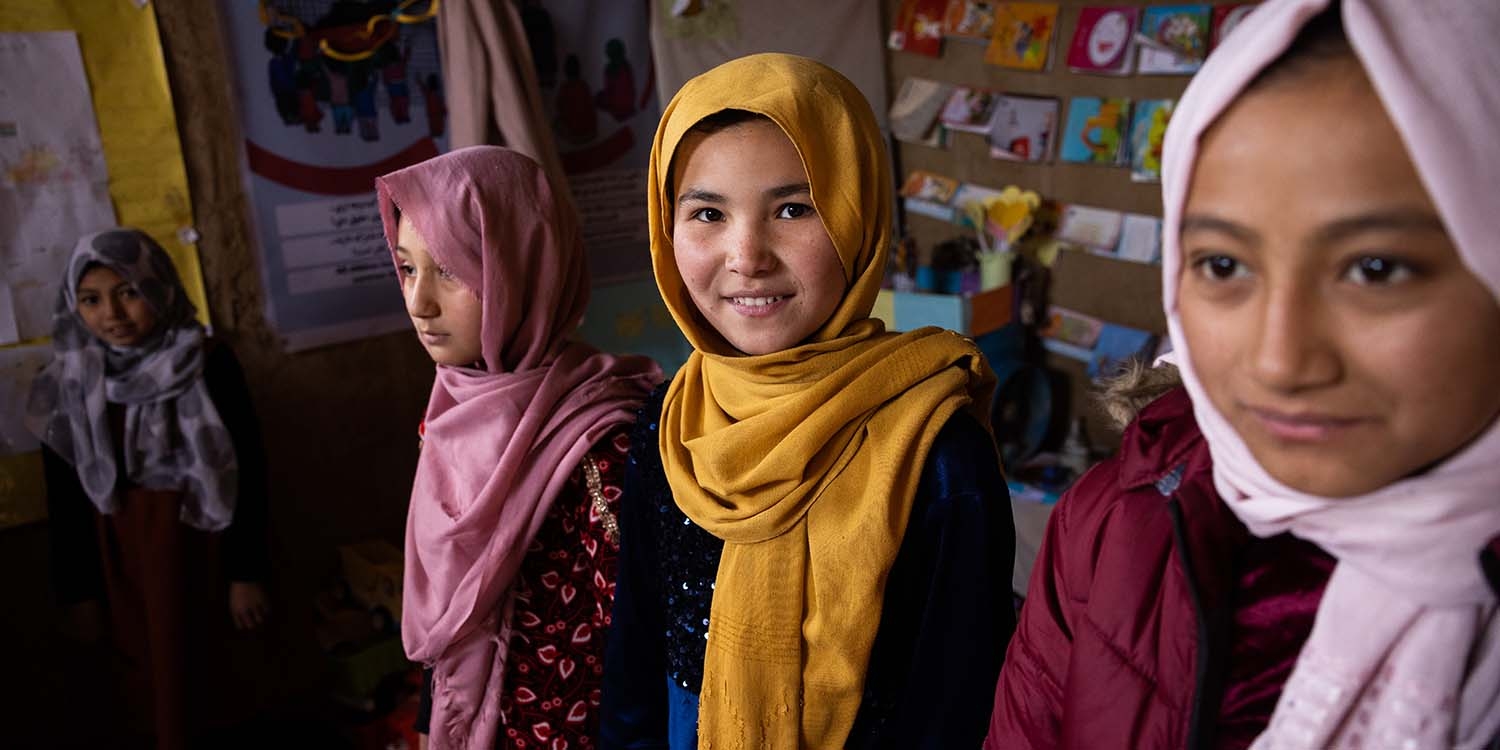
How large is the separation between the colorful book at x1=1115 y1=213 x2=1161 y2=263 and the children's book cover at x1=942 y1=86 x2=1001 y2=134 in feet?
1.88

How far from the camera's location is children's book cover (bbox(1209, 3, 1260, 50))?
2.41 meters

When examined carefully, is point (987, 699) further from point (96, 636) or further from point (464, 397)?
point (96, 636)

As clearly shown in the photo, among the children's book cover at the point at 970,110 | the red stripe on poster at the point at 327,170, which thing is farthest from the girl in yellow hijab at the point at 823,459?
the children's book cover at the point at 970,110

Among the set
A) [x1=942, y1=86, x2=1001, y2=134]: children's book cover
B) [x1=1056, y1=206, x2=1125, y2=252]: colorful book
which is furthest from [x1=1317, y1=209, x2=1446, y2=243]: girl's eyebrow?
[x1=942, y1=86, x2=1001, y2=134]: children's book cover

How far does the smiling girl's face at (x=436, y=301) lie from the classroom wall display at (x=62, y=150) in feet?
4.04

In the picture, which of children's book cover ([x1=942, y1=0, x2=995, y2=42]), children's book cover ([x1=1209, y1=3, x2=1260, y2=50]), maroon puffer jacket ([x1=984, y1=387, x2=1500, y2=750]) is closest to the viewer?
maroon puffer jacket ([x1=984, y1=387, x2=1500, y2=750])

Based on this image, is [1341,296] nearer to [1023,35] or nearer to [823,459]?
[823,459]

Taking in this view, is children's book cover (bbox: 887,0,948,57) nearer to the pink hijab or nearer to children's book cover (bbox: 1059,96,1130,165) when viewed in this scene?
children's book cover (bbox: 1059,96,1130,165)

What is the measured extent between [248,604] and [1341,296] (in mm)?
2132

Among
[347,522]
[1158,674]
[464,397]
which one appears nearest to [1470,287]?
[1158,674]

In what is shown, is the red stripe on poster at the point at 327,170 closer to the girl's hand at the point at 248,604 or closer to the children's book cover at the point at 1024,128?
the girl's hand at the point at 248,604

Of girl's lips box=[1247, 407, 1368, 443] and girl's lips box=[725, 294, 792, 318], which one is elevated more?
girl's lips box=[725, 294, 792, 318]

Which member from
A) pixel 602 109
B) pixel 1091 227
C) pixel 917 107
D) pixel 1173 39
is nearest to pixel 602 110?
pixel 602 109

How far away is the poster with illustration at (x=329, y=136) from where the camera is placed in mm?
2287
